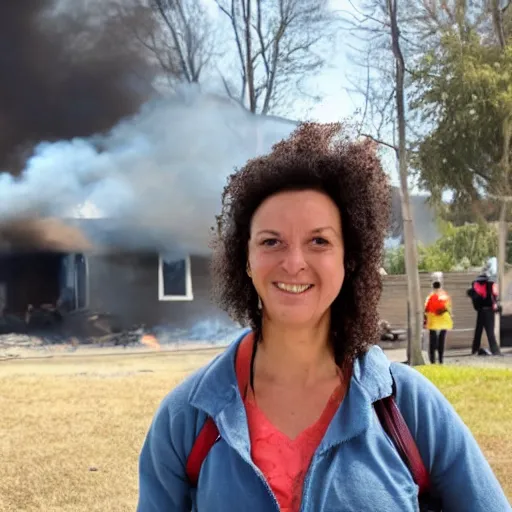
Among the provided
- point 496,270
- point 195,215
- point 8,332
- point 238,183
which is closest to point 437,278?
point 496,270

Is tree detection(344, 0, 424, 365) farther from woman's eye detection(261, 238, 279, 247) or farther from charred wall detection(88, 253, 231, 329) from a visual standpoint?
woman's eye detection(261, 238, 279, 247)

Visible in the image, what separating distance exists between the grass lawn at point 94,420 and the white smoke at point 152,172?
0.71 metres

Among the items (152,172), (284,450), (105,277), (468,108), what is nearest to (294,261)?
(284,450)

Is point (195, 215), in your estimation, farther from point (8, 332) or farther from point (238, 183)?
point (238, 183)

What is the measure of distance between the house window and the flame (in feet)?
0.74

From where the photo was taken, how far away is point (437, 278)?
4402 mm

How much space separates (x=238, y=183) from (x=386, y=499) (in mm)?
509

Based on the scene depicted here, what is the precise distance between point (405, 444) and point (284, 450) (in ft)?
0.54

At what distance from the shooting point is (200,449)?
3.17ft

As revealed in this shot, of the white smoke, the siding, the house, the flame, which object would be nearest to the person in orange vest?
the siding

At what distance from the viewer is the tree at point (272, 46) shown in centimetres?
370

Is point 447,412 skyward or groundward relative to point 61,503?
skyward

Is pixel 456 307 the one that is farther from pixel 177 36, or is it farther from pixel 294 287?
pixel 294 287

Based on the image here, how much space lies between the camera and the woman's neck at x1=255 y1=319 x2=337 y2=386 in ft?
3.43
